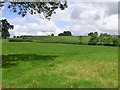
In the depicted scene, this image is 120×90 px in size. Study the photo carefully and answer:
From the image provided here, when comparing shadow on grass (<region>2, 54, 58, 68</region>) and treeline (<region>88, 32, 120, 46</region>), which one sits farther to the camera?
treeline (<region>88, 32, 120, 46</region>)

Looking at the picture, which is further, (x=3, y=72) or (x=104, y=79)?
(x=3, y=72)

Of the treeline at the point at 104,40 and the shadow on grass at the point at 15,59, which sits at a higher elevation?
→ the treeline at the point at 104,40

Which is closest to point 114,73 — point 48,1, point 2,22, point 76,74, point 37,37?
point 76,74

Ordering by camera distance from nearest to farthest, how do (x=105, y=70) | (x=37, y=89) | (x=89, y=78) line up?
(x=37, y=89) → (x=89, y=78) → (x=105, y=70)

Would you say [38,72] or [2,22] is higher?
[2,22]

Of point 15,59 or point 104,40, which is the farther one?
point 104,40

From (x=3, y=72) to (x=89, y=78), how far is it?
24.0ft

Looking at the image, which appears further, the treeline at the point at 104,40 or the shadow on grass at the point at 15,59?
the treeline at the point at 104,40

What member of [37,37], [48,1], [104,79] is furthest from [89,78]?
[37,37]

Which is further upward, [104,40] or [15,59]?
[104,40]

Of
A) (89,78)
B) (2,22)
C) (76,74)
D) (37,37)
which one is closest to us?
(89,78)

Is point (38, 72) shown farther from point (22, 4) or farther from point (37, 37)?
point (37, 37)

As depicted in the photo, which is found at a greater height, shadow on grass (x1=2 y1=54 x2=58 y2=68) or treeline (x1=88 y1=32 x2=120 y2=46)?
treeline (x1=88 y1=32 x2=120 y2=46)

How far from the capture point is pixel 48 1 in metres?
31.3
